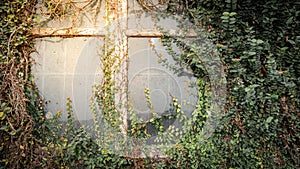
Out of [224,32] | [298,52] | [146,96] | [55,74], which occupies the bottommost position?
[146,96]

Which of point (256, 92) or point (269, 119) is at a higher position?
point (256, 92)

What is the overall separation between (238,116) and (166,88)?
764 millimetres

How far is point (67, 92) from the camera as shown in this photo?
9.29 ft

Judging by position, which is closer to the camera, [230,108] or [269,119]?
[269,119]

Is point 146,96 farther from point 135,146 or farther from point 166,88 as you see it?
point 135,146

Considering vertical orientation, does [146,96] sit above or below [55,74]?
below

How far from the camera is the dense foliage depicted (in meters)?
2.60

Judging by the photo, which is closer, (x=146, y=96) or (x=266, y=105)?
(x=266, y=105)

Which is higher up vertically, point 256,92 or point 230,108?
point 256,92

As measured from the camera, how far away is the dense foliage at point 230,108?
260 cm

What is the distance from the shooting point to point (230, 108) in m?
2.67

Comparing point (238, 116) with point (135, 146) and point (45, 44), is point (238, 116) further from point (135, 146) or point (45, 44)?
point (45, 44)

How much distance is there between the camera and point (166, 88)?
9.34 ft

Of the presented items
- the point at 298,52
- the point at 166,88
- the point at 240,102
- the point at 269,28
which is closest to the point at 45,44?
the point at 166,88
